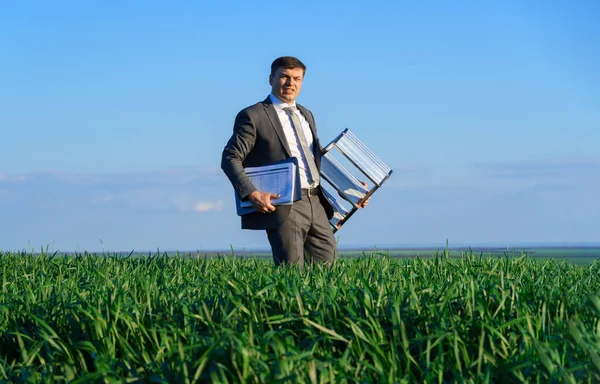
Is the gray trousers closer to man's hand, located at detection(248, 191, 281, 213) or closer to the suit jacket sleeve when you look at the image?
man's hand, located at detection(248, 191, 281, 213)

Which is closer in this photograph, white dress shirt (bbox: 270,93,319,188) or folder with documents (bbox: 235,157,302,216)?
folder with documents (bbox: 235,157,302,216)

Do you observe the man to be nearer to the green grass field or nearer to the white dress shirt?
the white dress shirt

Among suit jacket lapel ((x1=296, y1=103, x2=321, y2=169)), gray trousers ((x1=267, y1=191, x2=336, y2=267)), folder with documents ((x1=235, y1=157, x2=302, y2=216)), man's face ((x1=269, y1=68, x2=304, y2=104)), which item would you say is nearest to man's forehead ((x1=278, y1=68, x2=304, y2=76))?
man's face ((x1=269, y1=68, x2=304, y2=104))

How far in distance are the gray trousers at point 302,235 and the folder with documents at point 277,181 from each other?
0.51 feet

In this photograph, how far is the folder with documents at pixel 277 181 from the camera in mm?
6004

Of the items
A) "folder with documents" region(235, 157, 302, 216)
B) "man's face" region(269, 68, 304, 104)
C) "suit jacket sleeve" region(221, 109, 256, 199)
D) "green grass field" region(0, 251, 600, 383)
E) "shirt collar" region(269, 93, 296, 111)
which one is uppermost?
"man's face" region(269, 68, 304, 104)

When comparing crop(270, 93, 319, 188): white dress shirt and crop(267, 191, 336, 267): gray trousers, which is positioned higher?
crop(270, 93, 319, 188): white dress shirt

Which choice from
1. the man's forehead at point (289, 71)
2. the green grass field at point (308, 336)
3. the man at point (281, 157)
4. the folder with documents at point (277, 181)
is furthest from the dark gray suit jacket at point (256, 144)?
the green grass field at point (308, 336)

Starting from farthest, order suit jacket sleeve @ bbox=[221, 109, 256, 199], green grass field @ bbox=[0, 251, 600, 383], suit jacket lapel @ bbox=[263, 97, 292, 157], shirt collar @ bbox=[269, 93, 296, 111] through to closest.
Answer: shirt collar @ bbox=[269, 93, 296, 111] → suit jacket lapel @ bbox=[263, 97, 292, 157] → suit jacket sleeve @ bbox=[221, 109, 256, 199] → green grass field @ bbox=[0, 251, 600, 383]

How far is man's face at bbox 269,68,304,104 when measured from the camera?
6312 mm

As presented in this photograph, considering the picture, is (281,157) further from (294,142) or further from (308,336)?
(308,336)

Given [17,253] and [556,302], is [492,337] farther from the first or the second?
[17,253]

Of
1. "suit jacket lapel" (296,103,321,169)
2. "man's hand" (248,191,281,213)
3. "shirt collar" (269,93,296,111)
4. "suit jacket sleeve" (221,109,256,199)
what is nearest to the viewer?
"man's hand" (248,191,281,213)

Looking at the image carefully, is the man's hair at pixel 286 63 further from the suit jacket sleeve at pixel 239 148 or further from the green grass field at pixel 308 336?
the green grass field at pixel 308 336
